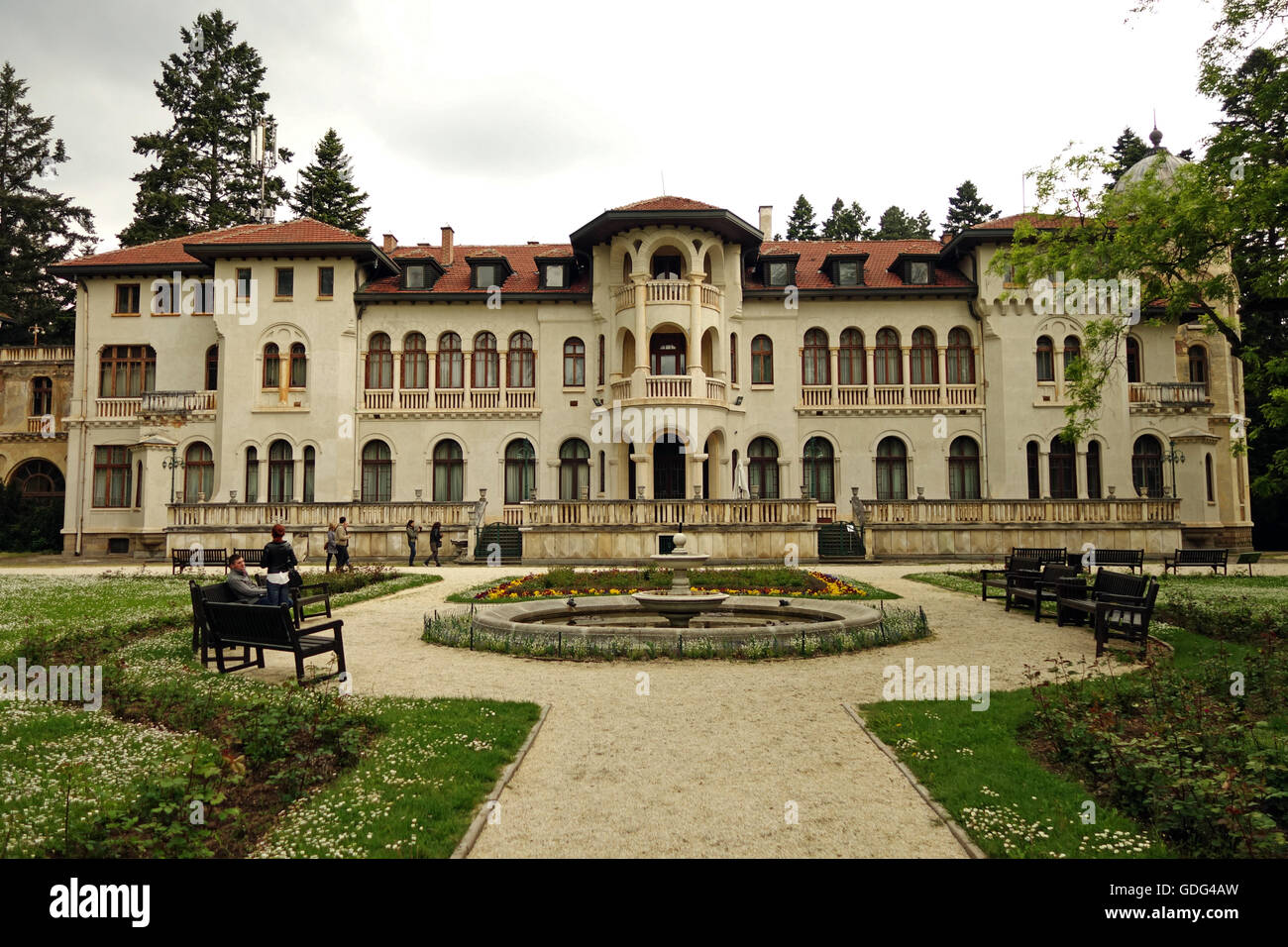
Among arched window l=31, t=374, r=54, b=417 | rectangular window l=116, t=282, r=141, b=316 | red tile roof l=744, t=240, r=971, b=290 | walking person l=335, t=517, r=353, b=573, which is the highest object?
red tile roof l=744, t=240, r=971, b=290

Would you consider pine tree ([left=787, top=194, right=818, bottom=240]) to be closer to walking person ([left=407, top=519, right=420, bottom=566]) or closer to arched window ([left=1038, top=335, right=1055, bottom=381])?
arched window ([left=1038, top=335, right=1055, bottom=381])

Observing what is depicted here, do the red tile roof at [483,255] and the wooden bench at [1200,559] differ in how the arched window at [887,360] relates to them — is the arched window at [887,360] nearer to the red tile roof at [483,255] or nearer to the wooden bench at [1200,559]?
the red tile roof at [483,255]

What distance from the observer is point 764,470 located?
35.4 metres

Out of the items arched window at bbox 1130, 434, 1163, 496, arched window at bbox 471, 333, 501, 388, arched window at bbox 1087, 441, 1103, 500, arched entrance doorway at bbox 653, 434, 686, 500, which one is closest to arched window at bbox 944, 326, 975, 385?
arched window at bbox 1087, 441, 1103, 500

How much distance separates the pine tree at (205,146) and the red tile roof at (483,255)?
1599 centimetres

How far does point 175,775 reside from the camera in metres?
5.20

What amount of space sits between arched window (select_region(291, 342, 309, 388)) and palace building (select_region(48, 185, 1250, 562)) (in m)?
0.20

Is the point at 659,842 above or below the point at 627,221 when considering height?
below

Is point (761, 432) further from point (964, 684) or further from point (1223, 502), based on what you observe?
point (964, 684)

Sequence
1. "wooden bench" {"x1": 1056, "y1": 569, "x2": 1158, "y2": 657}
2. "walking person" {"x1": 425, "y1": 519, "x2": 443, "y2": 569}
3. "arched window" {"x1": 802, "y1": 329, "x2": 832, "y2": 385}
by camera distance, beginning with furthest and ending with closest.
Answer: "arched window" {"x1": 802, "y1": 329, "x2": 832, "y2": 385}
"walking person" {"x1": 425, "y1": 519, "x2": 443, "y2": 569}
"wooden bench" {"x1": 1056, "y1": 569, "x2": 1158, "y2": 657}

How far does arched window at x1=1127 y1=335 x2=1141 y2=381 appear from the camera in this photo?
35.4 meters
